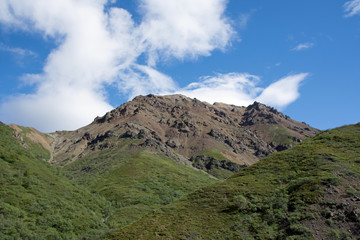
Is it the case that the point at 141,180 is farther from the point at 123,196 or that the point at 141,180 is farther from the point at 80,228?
the point at 80,228

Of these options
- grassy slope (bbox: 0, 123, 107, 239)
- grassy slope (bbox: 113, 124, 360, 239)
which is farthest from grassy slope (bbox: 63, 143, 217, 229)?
grassy slope (bbox: 113, 124, 360, 239)

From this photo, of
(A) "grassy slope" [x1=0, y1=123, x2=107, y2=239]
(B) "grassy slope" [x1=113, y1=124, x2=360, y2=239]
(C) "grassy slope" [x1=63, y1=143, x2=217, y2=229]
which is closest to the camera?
(B) "grassy slope" [x1=113, y1=124, x2=360, y2=239]

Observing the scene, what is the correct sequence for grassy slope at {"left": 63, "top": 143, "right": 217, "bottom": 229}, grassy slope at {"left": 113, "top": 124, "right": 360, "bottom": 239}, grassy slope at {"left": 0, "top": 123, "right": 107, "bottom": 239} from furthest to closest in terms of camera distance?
grassy slope at {"left": 63, "top": 143, "right": 217, "bottom": 229} < grassy slope at {"left": 0, "top": 123, "right": 107, "bottom": 239} < grassy slope at {"left": 113, "top": 124, "right": 360, "bottom": 239}

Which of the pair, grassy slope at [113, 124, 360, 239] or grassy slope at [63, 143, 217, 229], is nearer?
grassy slope at [113, 124, 360, 239]

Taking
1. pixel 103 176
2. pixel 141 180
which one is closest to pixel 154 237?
pixel 141 180

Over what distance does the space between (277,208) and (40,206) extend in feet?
271

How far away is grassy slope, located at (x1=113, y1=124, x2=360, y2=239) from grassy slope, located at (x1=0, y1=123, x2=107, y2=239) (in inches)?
2028

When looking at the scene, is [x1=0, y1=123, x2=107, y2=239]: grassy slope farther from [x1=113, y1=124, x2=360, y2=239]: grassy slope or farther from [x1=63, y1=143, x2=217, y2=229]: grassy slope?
[x1=113, y1=124, x2=360, y2=239]: grassy slope

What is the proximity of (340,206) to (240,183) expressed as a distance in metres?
17.9

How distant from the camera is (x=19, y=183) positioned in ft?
326

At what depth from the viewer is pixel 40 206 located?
89.8m

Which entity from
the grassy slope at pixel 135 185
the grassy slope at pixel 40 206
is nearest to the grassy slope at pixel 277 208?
the grassy slope at pixel 40 206

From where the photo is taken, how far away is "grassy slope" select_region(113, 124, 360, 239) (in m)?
32.4

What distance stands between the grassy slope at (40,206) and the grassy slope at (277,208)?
51.5 metres
